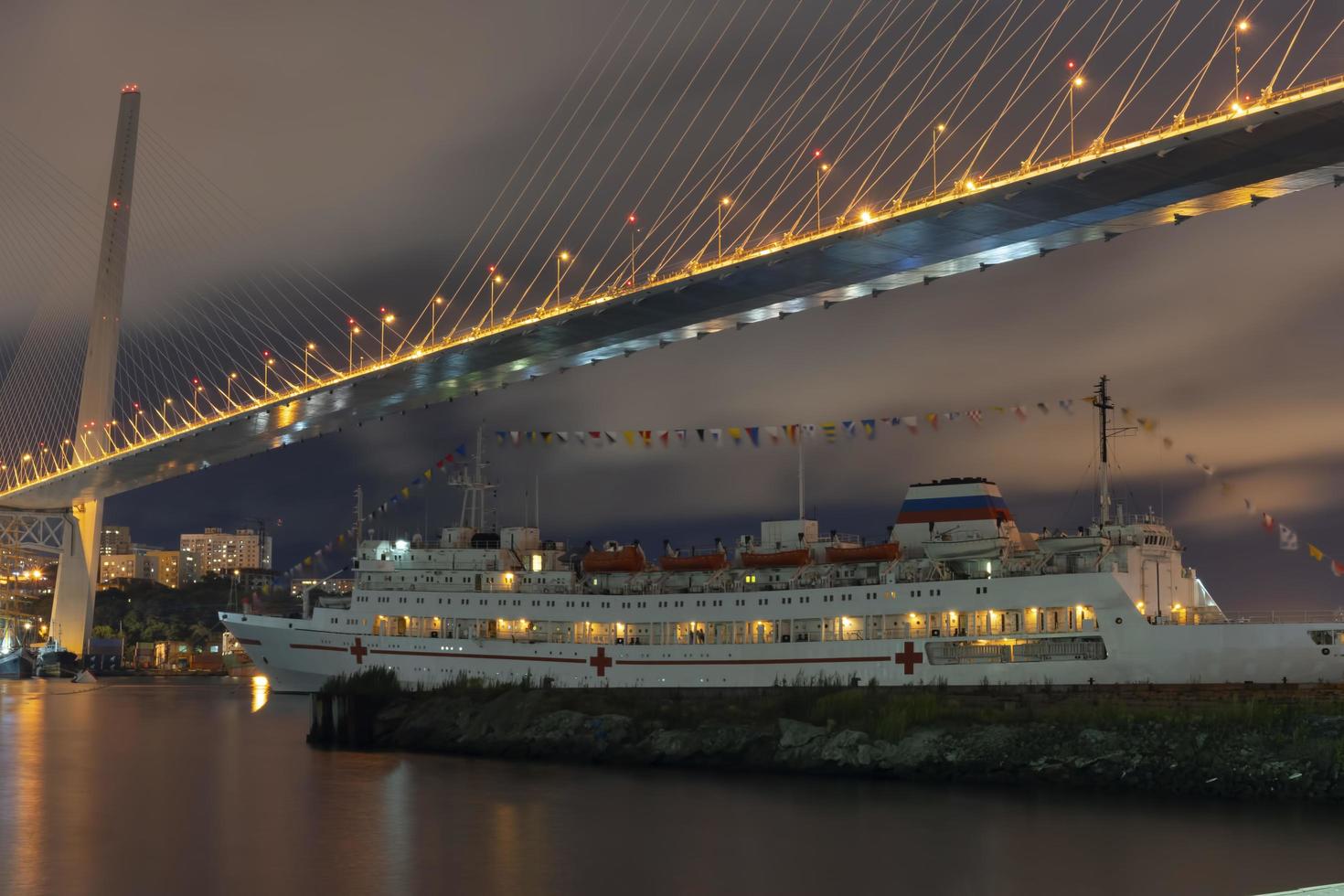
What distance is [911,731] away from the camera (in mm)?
22750

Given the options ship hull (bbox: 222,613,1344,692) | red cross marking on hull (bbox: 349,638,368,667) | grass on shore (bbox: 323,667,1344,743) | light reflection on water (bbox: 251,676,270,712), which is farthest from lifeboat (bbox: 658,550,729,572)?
light reflection on water (bbox: 251,676,270,712)

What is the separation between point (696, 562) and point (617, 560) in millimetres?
2229

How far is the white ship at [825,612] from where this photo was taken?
2466cm

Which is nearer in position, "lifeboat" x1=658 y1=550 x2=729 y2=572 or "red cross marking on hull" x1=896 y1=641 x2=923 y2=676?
"red cross marking on hull" x1=896 y1=641 x2=923 y2=676

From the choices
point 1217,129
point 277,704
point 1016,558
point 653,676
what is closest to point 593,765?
point 653,676

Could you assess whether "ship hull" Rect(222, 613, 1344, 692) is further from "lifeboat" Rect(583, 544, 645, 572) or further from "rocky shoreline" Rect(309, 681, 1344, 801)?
"lifeboat" Rect(583, 544, 645, 572)

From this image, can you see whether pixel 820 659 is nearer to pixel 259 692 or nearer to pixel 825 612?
pixel 825 612

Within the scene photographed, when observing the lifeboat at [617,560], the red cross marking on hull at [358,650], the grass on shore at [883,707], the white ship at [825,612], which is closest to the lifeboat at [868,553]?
the white ship at [825,612]

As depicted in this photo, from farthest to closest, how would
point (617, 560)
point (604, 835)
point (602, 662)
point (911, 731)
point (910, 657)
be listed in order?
point (617, 560) → point (602, 662) → point (910, 657) → point (911, 731) → point (604, 835)

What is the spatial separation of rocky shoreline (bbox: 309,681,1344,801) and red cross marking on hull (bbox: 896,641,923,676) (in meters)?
1.63

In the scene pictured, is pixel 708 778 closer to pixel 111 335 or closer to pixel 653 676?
pixel 653 676

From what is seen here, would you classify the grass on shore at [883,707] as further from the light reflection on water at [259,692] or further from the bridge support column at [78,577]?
the bridge support column at [78,577]

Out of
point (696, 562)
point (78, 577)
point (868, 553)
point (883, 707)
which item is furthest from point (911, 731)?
point (78, 577)

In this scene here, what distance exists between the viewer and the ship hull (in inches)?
906
